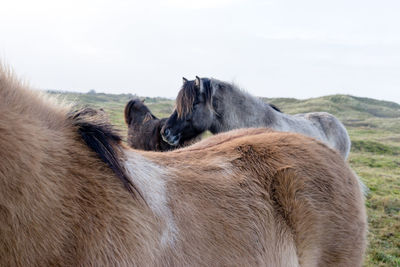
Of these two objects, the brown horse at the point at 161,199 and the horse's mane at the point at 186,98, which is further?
the horse's mane at the point at 186,98

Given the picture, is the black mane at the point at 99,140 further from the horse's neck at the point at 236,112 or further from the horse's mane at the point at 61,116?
the horse's neck at the point at 236,112

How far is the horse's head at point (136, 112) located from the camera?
8914 mm

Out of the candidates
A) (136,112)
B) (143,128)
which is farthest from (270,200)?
(136,112)

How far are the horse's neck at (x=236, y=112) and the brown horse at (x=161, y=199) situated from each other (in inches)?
131

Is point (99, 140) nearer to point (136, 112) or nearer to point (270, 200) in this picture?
→ point (270, 200)

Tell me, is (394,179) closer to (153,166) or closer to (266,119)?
(266,119)

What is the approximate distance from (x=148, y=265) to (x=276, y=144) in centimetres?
153

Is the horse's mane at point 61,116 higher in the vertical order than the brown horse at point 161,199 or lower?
higher

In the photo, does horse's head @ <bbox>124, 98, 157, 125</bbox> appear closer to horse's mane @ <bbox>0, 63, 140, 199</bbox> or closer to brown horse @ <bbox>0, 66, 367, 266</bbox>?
brown horse @ <bbox>0, 66, 367, 266</bbox>

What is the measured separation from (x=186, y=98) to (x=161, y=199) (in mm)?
4325

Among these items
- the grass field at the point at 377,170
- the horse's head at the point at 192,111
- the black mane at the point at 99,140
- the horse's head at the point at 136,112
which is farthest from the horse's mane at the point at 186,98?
the black mane at the point at 99,140

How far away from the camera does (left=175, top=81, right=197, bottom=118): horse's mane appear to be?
6.14m

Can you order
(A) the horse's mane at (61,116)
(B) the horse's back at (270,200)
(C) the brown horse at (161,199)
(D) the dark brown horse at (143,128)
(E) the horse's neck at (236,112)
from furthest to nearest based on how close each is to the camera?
(D) the dark brown horse at (143,128), (E) the horse's neck at (236,112), (B) the horse's back at (270,200), (A) the horse's mane at (61,116), (C) the brown horse at (161,199)

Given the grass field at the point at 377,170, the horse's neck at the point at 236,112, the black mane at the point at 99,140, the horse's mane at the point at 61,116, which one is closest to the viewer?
the horse's mane at the point at 61,116
